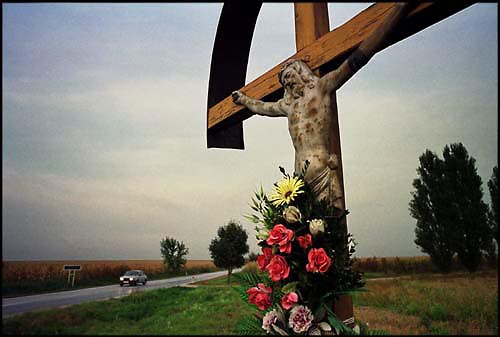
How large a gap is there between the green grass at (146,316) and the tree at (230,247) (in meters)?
4.84

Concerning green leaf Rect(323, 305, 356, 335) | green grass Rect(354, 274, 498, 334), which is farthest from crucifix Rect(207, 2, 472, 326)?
green grass Rect(354, 274, 498, 334)

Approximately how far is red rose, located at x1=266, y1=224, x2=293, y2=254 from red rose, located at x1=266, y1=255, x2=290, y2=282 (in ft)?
0.11

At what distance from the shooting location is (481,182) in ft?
14.8

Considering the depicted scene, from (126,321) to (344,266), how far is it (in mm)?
2958

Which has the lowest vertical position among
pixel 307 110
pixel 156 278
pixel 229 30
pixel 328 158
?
pixel 156 278

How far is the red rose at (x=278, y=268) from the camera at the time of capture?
1.11 metres

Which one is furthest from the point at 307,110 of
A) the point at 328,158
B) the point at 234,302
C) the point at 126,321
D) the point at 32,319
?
the point at 234,302

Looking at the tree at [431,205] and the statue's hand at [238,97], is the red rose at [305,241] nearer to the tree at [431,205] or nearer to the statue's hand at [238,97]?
the statue's hand at [238,97]

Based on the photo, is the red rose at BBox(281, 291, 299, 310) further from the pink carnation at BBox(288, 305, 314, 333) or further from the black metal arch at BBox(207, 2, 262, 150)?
the black metal arch at BBox(207, 2, 262, 150)

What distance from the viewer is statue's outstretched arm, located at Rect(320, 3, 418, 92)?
3.66ft

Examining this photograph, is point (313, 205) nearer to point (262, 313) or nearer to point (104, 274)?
point (262, 313)

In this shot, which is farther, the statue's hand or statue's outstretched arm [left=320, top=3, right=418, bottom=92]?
the statue's hand

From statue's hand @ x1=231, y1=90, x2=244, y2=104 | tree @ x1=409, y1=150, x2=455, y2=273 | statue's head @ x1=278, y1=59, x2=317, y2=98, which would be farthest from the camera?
tree @ x1=409, y1=150, x2=455, y2=273

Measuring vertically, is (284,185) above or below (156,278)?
above
